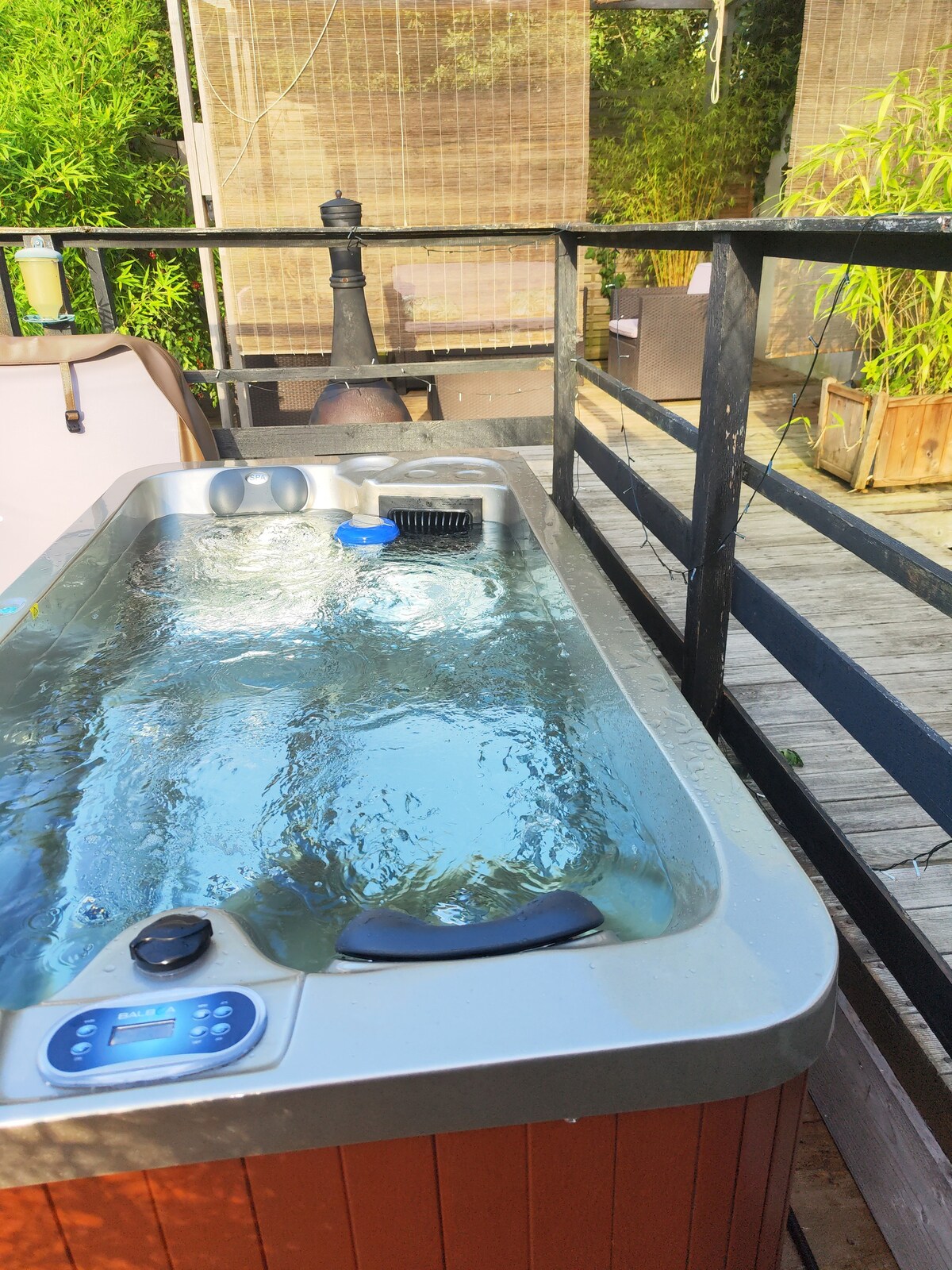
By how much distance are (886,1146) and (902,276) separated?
3.19m

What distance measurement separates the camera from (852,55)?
4215 mm

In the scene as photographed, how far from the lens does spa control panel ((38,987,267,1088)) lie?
0.72 m

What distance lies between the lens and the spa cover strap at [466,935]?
87cm

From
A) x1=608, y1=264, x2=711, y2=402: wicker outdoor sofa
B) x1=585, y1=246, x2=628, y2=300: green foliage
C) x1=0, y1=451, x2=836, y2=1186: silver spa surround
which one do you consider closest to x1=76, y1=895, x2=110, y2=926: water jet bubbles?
x1=0, y1=451, x2=836, y2=1186: silver spa surround

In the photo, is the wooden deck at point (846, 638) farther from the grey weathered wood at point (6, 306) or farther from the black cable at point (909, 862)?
the grey weathered wood at point (6, 306)

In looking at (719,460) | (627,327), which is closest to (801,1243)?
(719,460)

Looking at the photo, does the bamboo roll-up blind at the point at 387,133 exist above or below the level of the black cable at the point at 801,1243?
above

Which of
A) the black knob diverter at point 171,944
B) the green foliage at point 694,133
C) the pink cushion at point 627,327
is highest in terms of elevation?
the green foliage at point 694,133

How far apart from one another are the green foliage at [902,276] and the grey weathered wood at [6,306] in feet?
9.27

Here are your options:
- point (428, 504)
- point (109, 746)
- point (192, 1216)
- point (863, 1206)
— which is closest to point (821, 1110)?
point (863, 1206)

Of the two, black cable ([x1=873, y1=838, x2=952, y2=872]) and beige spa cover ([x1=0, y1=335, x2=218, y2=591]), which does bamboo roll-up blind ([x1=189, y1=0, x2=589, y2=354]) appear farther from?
black cable ([x1=873, y1=838, x2=952, y2=872])

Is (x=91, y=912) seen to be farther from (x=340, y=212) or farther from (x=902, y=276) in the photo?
(x=902, y=276)

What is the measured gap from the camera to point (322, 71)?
166 inches

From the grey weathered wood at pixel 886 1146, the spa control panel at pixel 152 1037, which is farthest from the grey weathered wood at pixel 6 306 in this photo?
the grey weathered wood at pixel 886 1146
